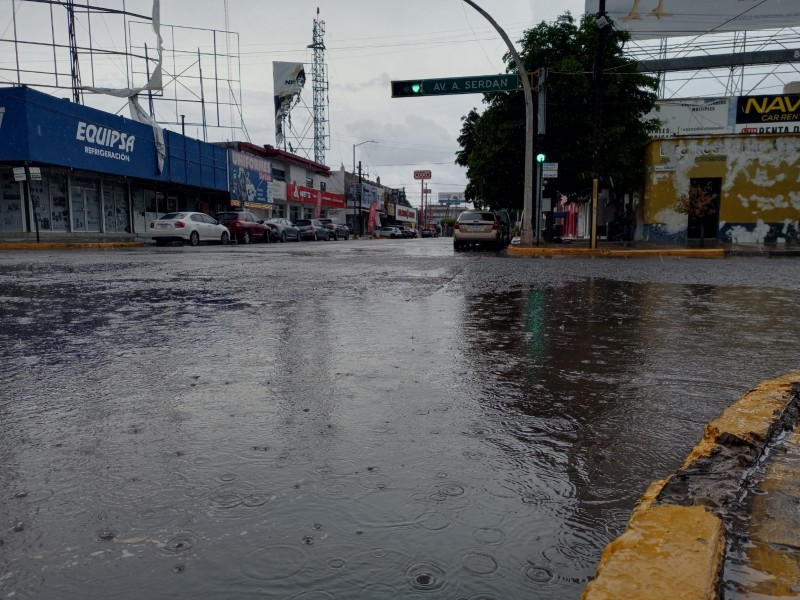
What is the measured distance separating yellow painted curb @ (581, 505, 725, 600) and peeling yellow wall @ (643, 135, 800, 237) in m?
24.6

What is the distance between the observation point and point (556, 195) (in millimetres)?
25609

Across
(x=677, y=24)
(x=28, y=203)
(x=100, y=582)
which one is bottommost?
(x=100, y=582)

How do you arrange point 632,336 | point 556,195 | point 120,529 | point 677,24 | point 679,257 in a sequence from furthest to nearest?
1. point 677,24
2. point 556,195
3. point 679,257
4. point 632,336
5. point 120,529

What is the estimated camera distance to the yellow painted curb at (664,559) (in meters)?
1.40

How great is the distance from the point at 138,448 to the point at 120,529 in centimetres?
72

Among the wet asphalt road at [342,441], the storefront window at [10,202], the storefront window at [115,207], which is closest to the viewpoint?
the wet asphalt road at [342,441]

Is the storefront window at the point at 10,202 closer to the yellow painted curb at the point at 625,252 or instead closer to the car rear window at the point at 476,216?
the car rear window at the point at 476,216

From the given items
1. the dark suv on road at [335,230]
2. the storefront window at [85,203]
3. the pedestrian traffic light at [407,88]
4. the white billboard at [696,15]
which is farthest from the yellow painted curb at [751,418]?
the dark suv on road at [335,230]

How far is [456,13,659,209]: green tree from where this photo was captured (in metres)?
22.9

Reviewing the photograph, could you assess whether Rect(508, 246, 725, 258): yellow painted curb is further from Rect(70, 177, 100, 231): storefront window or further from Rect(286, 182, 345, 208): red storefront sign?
Rect(286, 182, 345, 208): red storefront sign

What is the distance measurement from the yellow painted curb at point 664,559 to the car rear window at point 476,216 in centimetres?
2057

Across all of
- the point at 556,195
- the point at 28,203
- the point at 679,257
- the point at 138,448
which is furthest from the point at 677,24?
the point at 138,448

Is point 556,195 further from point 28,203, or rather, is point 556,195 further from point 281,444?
point 281,444

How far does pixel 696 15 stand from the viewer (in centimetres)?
3312
